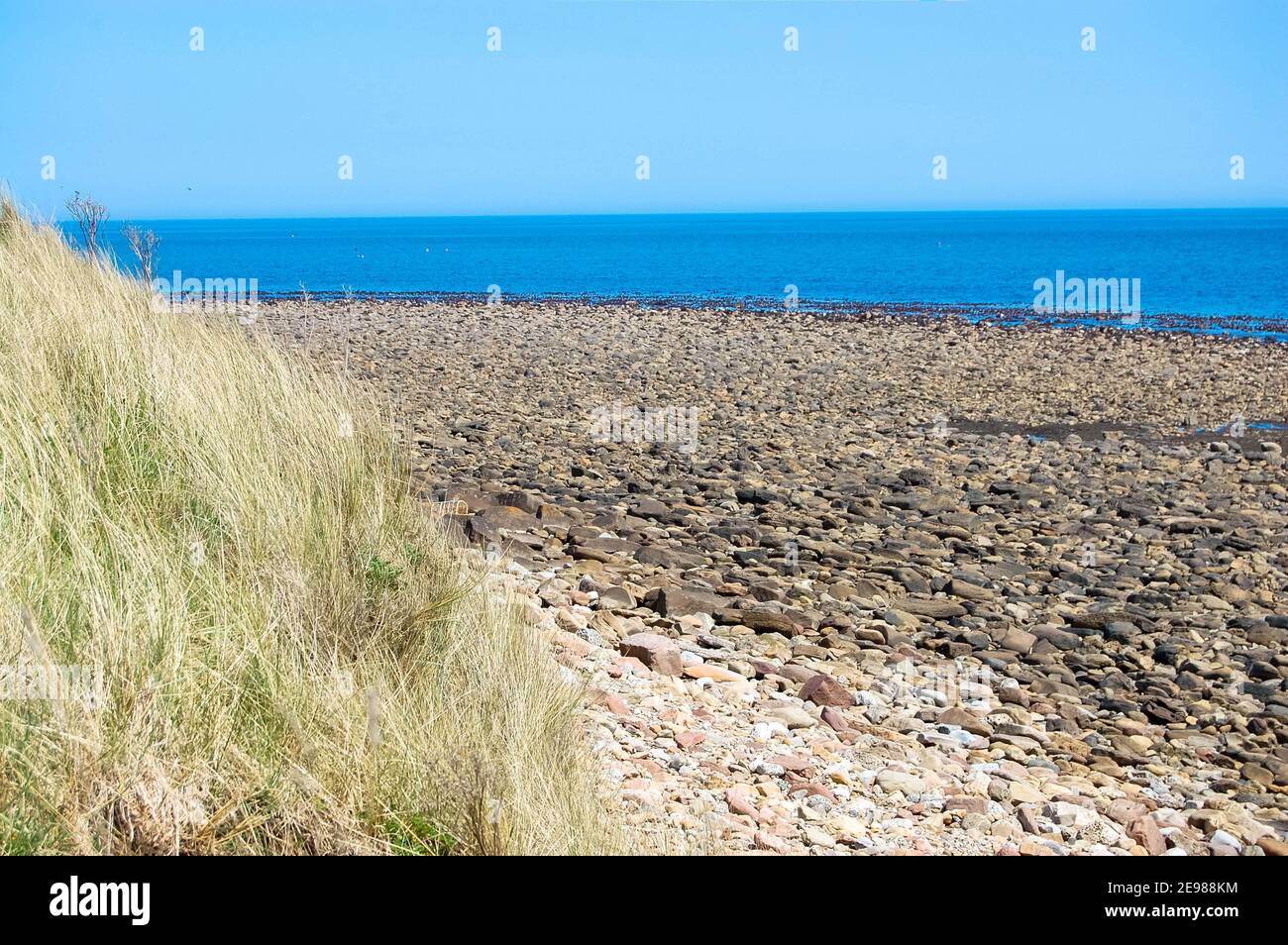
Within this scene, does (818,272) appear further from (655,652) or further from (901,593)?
(655,652)

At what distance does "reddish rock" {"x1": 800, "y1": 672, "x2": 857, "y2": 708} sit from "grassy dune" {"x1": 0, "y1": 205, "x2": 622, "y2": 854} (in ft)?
6.51

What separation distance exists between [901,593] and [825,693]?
2.57 m

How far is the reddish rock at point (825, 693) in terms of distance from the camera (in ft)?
20.0

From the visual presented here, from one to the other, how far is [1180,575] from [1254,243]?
341ft

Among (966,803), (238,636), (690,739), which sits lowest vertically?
(966,803)

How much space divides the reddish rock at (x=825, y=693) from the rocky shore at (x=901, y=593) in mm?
14

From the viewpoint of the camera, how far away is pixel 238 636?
12.2 feet

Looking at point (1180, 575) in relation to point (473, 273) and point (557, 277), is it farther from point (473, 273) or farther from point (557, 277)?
point (473, 273)

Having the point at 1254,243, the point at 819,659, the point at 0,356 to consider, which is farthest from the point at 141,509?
the point at 1254,243

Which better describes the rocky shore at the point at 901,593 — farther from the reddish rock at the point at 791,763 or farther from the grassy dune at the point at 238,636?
the grassy dune at the point at 238,636

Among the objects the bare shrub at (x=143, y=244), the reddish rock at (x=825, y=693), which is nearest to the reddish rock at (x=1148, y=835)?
the reddish rock at (x=825, y=693)
